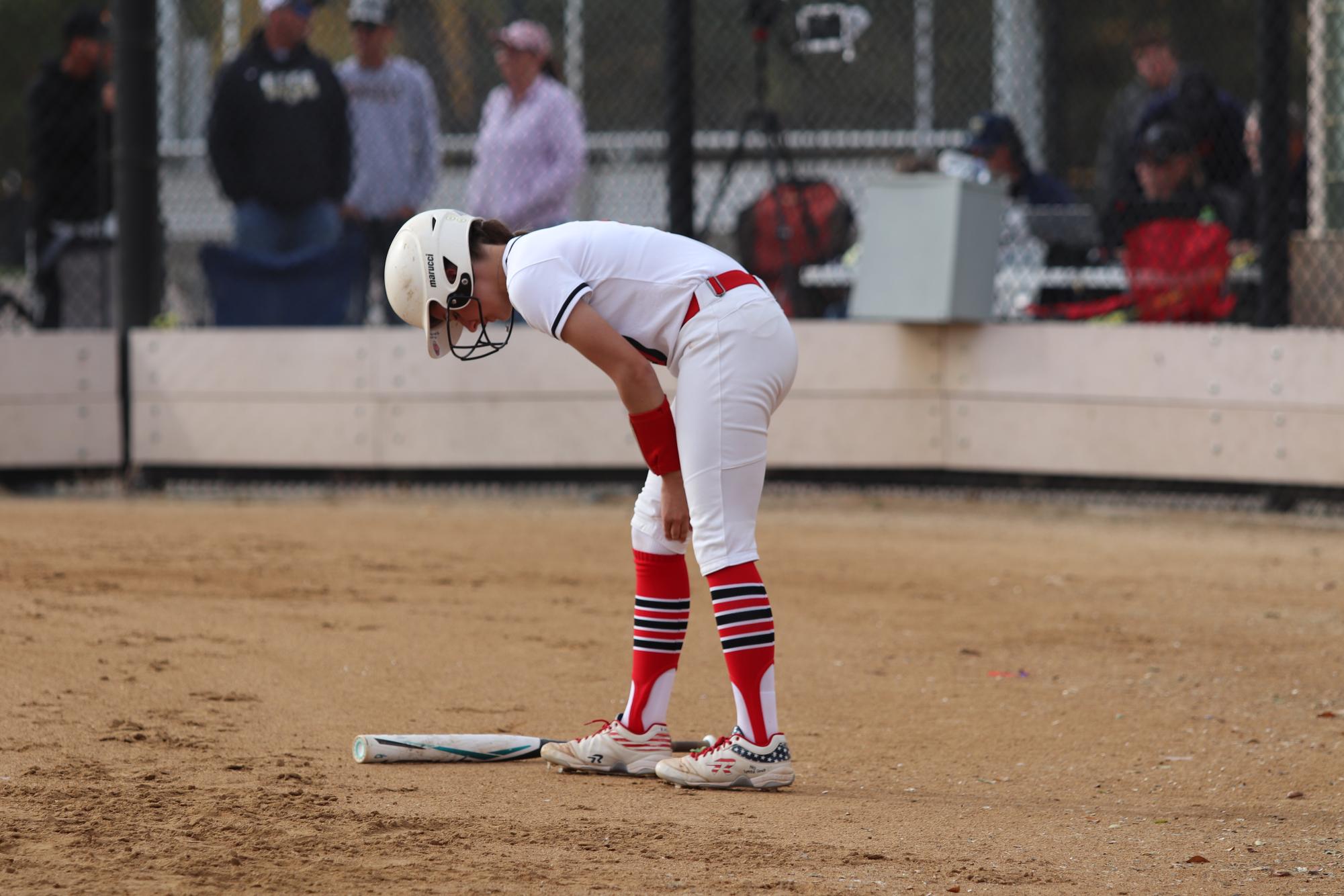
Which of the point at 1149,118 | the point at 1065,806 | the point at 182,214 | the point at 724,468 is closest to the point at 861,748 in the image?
the point at 1065,806

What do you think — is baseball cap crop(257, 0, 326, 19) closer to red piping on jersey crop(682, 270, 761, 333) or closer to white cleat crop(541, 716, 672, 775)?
red piping on jersey crop(682, 270, 761, 333)

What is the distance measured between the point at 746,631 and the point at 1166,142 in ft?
21.5

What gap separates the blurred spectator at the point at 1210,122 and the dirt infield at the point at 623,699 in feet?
6.93

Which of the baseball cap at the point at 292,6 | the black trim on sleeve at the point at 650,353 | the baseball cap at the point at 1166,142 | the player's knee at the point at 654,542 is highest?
the baseball cap at the point at 292,6

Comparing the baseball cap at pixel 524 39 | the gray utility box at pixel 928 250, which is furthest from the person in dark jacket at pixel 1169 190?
the baseball cap at pixel 524 39

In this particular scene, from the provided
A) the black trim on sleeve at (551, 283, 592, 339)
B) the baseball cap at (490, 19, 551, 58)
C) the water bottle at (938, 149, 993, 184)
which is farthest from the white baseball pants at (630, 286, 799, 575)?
the water bottle at (938, 149, 993, 184)

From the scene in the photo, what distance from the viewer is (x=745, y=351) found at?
4496 millimetres

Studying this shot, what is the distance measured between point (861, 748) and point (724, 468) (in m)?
1.16

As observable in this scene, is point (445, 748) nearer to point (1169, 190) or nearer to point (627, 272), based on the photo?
point (627, 272)

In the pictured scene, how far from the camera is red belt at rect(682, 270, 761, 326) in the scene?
4.54 metres

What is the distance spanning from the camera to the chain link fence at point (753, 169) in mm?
Answer: 9758

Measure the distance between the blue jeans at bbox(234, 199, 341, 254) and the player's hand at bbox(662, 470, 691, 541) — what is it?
627 centimetres

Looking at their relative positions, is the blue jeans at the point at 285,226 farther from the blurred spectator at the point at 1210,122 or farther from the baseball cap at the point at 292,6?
the blurred spectator at the point at 1210,122

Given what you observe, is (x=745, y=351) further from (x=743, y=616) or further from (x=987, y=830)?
(x=987, y=830)
